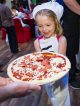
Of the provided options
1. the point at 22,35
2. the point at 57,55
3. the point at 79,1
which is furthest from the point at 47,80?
the point at 22,35

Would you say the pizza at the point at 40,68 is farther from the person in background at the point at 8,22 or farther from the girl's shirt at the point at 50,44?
the person in background at the point at 8,22

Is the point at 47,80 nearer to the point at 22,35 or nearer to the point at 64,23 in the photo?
the point at 64,23

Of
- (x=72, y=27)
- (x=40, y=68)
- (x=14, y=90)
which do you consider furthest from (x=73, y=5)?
(x=14, y=90)

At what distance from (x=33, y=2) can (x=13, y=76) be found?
5006mm

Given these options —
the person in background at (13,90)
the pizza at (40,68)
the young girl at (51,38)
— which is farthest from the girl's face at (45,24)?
the person in background at (13,90)

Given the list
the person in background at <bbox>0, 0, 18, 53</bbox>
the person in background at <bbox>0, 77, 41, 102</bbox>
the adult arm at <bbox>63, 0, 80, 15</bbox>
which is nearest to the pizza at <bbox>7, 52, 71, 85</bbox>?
the person in background at <bbox>0, 77, 41, 102</bbox>

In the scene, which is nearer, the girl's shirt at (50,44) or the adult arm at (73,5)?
the girl's shirt at (50,44)

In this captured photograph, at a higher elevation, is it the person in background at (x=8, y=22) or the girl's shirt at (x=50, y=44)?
the girl's shirt at (x=50, y=44)

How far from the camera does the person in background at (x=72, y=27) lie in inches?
Answer: 86.6

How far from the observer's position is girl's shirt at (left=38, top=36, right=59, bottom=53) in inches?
69.4

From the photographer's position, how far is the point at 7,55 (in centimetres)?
475

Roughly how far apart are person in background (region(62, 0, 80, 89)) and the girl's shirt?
1.80 feet

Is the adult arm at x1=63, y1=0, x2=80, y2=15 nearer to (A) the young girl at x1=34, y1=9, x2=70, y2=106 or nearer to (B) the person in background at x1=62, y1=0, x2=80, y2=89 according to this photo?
(B) the person in background at x1=62, y1=0, x2=80, y2=89

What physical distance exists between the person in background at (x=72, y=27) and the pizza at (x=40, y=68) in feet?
2.38
